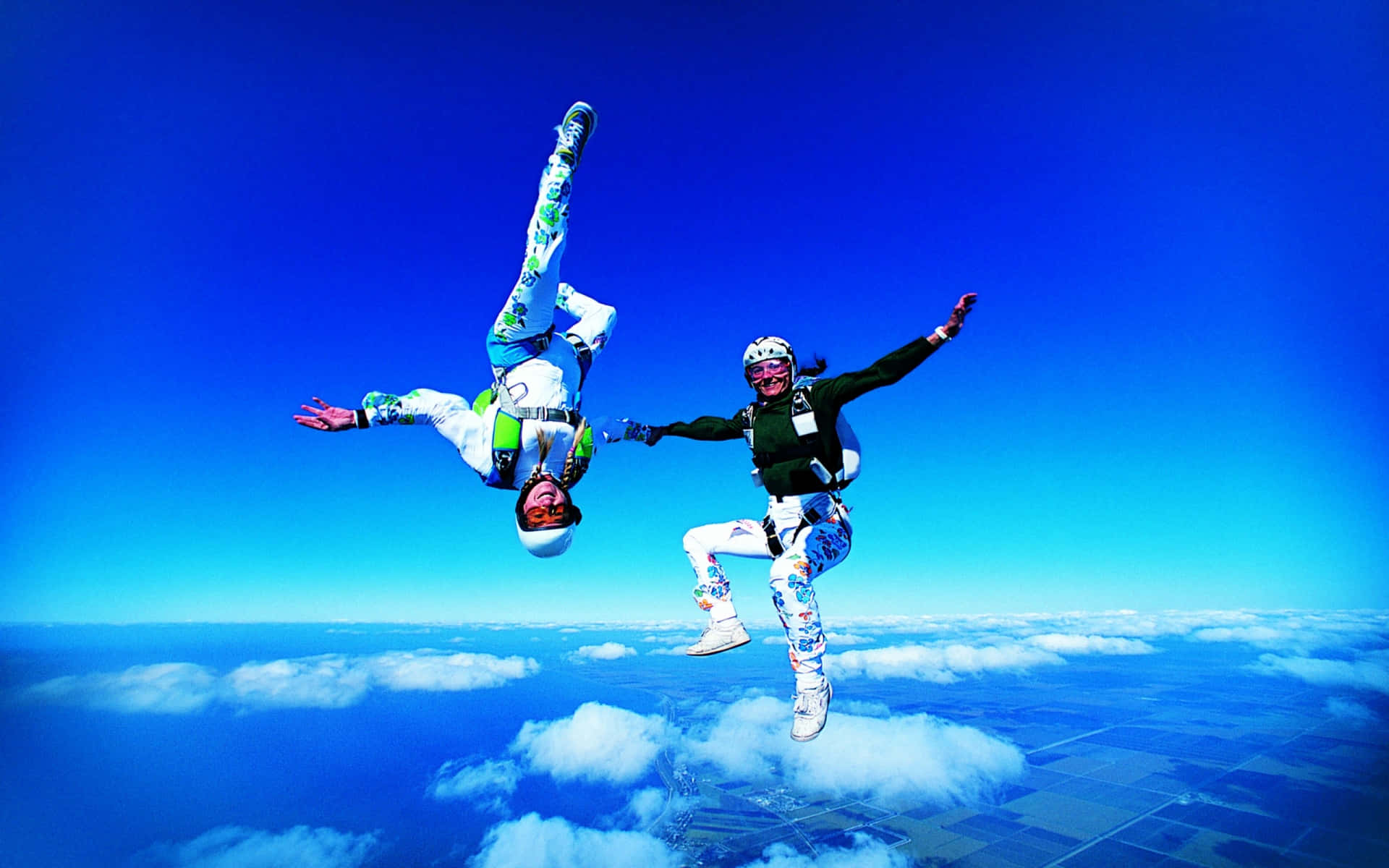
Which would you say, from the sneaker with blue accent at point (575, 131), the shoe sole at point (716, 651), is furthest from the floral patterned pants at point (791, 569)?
the sneaker with blue accent at point (575, 131)

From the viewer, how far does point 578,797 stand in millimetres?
196750

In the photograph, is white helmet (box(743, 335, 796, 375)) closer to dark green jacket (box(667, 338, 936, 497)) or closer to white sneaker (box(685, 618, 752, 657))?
dark green jacket (box(667, 338, 936, 497))

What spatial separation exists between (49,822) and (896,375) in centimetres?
28027

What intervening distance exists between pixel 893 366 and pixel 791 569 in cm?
151

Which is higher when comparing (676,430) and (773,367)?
(773,367)

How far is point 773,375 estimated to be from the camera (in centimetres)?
432

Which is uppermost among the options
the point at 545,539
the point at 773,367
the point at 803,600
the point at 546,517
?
the point at 773,367

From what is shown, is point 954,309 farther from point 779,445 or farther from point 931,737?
point 931,737

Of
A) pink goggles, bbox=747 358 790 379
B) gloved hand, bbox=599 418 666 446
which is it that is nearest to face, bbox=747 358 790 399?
pink goggles, bbox=747 358 790 379

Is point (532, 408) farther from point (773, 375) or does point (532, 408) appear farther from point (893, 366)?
point (893, 366)

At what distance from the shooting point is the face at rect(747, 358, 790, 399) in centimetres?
431

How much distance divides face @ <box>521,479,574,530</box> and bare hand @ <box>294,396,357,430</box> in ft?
4.10

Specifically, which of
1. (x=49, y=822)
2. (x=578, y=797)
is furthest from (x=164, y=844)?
(x=578, y=797)

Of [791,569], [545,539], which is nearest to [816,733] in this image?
[791,569]
